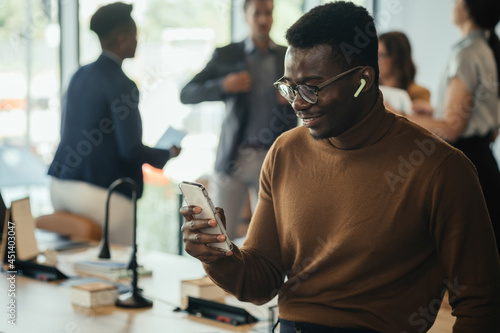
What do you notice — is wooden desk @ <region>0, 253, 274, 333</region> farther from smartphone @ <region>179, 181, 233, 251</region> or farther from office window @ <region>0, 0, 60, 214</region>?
office window @ <region>0, 0, 60, 214</region>

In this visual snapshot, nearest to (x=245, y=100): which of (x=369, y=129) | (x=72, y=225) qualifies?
(x=72, y=225)

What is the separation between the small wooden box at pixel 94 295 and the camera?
2.11 meters

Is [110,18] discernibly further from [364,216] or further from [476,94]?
[364,216]

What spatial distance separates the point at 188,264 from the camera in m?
→ 2.79

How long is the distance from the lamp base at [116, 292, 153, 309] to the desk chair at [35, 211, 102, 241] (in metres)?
1.15

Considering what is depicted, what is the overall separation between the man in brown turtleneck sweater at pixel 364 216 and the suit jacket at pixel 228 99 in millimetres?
2111

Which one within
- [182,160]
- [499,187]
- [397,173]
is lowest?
[182,160]

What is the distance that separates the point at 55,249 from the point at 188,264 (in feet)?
2.14

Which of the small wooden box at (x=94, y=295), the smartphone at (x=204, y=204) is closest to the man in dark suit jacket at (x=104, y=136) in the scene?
the small wooden box at (x=94, y=295)

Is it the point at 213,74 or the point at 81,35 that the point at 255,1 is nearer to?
the point at 213,74

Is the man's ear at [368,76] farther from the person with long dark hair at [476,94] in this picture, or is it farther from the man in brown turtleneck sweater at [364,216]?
the person with long dark hair at [476,94]

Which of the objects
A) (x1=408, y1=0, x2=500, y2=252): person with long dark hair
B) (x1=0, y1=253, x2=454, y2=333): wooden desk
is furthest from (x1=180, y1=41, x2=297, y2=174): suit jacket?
(x1=0, y1=253, x2=454, y2=333): wooden desk

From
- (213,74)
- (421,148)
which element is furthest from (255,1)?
(421,148)

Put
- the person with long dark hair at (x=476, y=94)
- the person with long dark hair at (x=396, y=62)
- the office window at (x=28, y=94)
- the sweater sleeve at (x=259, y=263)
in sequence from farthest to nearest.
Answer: the office window at (x=28, y=94) < the person with long dark hair at (x=396, y=62) < the person with long dark hair at (x=476, y=94) < the sweater sleeve at (x=259, y=263)
